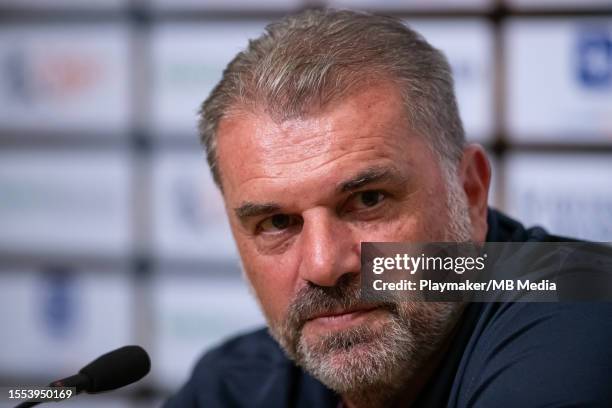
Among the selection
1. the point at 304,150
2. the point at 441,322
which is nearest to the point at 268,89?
the point at 304,150

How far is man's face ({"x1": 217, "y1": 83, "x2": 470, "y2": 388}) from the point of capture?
3.61ft

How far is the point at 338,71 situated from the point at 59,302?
2.00 meters

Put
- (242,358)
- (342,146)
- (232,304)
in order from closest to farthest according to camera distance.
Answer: (342,146)
(242,358)
(232,304)

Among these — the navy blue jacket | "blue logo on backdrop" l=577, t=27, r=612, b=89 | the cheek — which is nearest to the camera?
the navy blue jacket

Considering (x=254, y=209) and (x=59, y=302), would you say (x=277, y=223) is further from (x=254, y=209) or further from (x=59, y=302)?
(x=59, y=302)

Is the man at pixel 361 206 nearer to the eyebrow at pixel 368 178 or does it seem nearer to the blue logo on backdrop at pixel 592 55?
the eyebrow at pixel 368 178

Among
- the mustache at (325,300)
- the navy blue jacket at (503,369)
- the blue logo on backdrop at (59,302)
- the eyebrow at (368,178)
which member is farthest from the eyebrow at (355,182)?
the blue logo on backdrop at (59,302)

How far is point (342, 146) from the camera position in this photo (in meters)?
1.12

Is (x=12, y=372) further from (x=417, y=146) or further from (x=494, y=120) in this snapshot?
(x=417, y=146)

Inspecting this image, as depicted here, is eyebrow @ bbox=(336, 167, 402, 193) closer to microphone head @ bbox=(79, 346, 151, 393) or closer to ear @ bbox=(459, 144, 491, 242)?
ear @ bbox=(459, 144, 491, 242)

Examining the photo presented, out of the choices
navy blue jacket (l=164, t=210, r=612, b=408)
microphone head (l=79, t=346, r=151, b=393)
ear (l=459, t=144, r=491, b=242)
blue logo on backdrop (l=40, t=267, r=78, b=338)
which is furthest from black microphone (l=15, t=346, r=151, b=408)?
blue logo on backdrop (l=40, t=267, r=78, b=338)

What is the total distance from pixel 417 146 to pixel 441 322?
9.7 inches

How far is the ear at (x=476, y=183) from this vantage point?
1.26 metres

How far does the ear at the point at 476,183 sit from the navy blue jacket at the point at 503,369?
4cm
